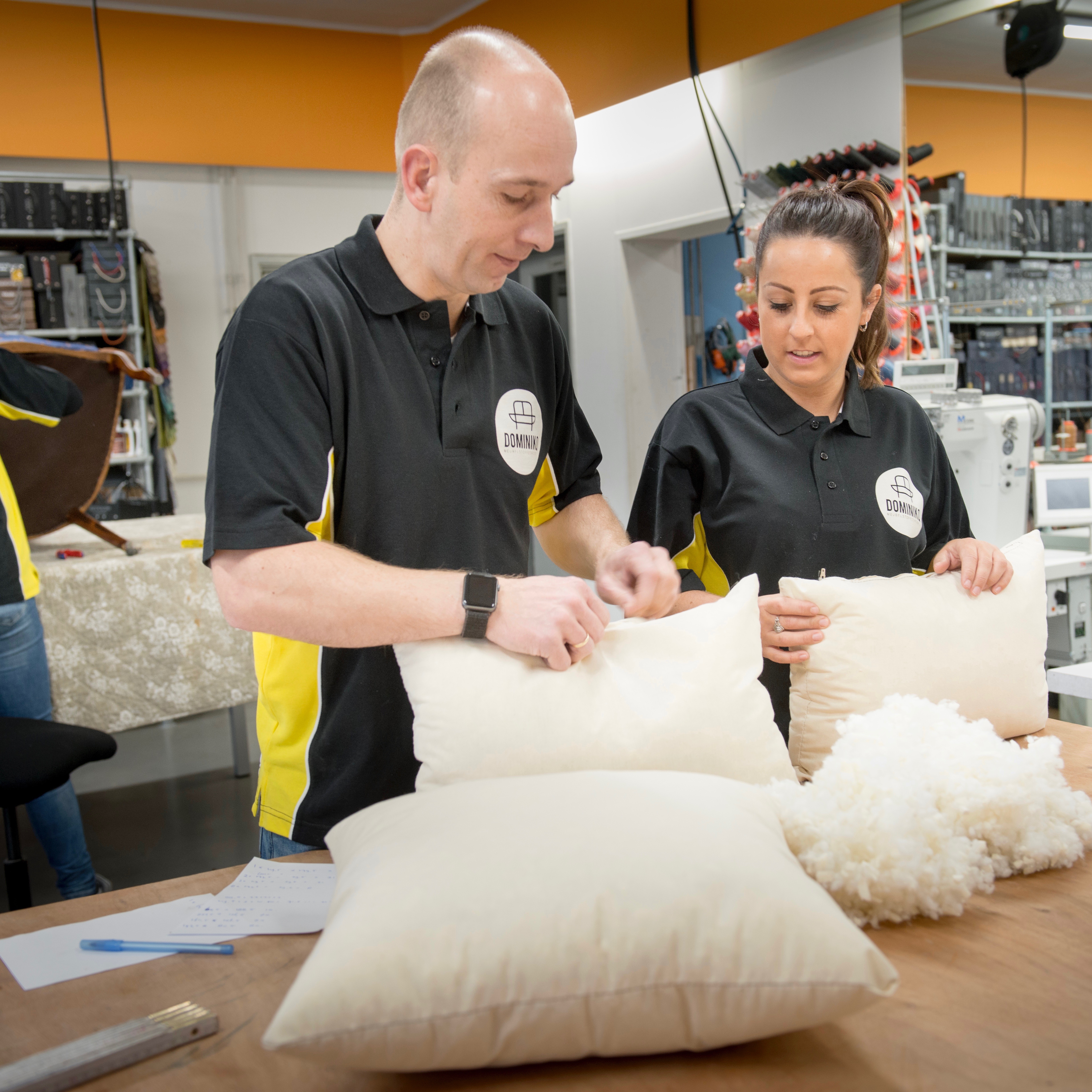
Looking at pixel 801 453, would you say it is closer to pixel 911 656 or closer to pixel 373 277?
pixel 911 656

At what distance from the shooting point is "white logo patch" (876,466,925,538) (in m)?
1.65

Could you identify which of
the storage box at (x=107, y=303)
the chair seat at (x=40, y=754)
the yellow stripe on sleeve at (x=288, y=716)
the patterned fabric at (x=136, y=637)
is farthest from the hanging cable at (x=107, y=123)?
the yellow stripe on sleeve at (x=288, y=716)

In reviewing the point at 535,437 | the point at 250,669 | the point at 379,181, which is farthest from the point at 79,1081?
the point at 379,181

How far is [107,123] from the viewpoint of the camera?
5.04 m

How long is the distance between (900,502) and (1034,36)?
383 cm

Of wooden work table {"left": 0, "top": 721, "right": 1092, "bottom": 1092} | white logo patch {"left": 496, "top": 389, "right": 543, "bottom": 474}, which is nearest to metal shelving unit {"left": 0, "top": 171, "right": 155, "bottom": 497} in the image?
white logo patch {"left": 496, "top": 389, "right": 543, "bottom": 474}

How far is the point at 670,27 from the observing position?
18.1 feet

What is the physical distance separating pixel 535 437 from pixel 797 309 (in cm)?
52

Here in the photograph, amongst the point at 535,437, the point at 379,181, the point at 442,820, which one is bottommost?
the point at 442,820

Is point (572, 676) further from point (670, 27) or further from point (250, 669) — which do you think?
point (670, 27)

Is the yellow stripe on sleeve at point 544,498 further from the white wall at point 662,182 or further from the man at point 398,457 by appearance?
the white wall at point 662,182

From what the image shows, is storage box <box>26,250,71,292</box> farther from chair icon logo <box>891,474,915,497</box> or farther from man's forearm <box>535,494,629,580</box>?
chair icon logo <box>891,474,915,497</box>

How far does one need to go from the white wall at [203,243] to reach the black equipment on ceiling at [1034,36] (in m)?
4.42

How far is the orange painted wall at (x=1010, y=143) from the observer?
4637 millimetres
